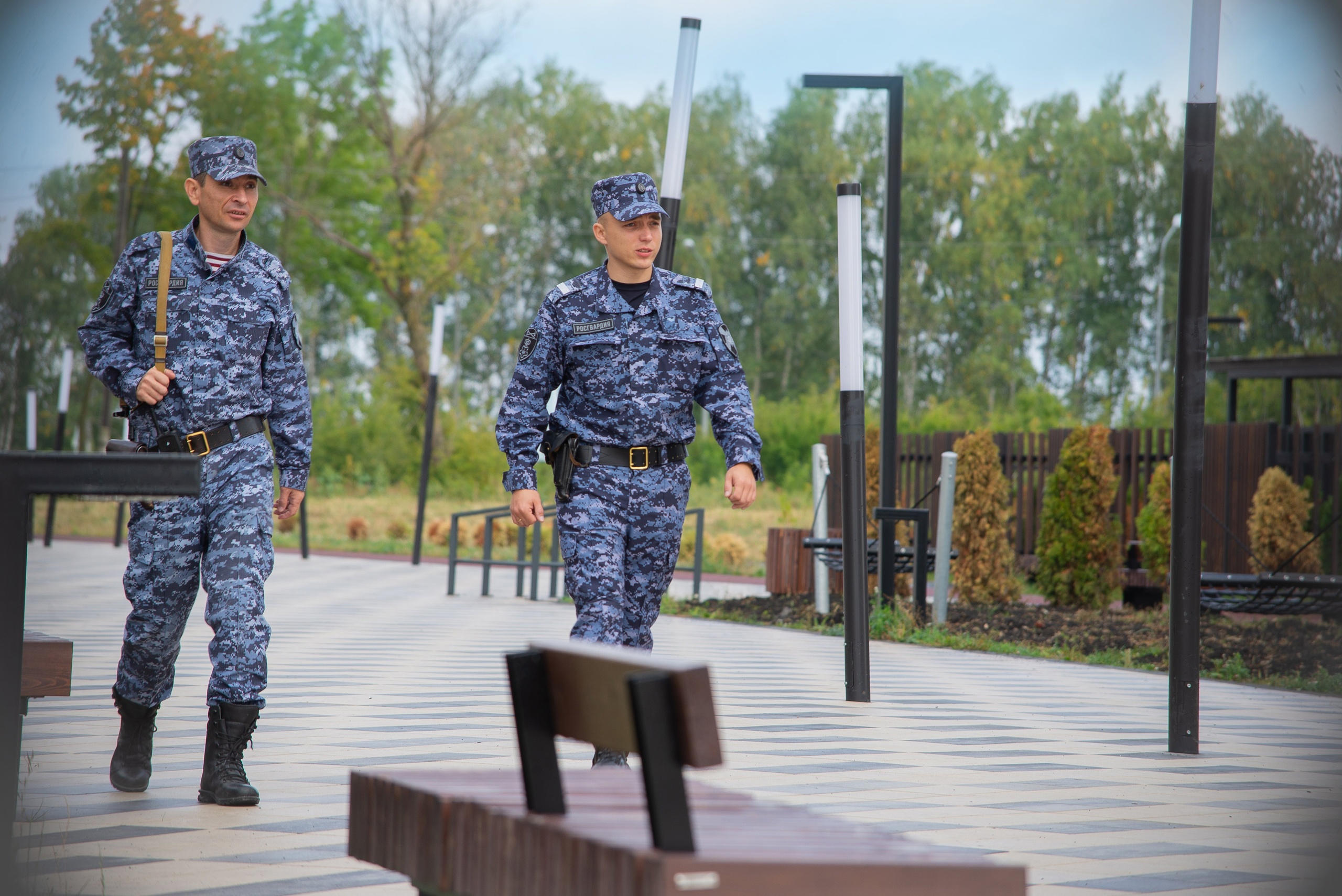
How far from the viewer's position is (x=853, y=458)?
7820 mm

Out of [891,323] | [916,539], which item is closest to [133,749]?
[916,539]

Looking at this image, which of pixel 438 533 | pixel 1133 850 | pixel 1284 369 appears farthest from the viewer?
pixel 438 533

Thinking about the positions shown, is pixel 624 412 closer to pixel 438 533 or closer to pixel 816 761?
pixel 816 761

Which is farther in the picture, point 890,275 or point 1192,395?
point 890,275

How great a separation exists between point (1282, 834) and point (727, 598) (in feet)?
37.7

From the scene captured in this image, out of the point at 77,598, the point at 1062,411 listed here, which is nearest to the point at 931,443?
the point at 77,598

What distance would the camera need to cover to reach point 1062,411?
40.8m

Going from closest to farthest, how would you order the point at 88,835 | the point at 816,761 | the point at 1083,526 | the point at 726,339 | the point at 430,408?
the point at 88,835 < the point at 726,339 < the point at 816,761 < the point at 1083,526 < the point at 430,408

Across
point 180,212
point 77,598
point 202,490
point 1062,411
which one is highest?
point 180,212

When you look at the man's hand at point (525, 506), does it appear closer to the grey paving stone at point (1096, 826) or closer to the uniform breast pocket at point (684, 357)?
the uniform breast pocket at point (684, 357)

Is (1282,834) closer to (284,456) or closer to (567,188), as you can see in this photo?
(284,456)

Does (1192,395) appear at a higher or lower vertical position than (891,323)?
lower

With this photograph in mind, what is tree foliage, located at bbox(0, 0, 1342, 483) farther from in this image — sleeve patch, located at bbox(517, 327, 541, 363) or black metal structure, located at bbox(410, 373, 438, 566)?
sleeve patch, located at bbox(517, 327, 541, 363)

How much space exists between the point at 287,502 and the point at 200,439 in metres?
0.39
